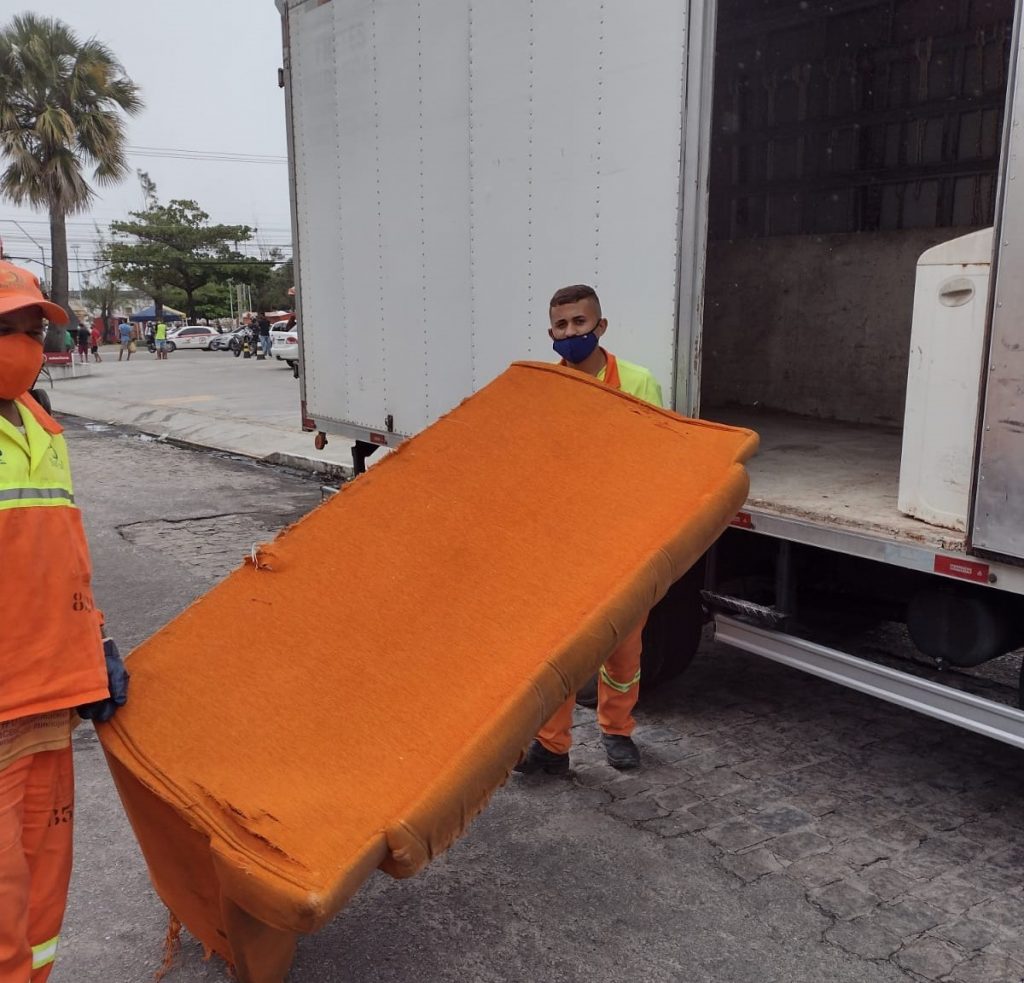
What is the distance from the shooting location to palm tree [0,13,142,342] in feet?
79.9

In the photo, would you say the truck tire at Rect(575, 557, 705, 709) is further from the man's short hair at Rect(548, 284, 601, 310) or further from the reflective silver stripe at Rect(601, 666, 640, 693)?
the man's short hair at Rect(548, 284, 601, 310)

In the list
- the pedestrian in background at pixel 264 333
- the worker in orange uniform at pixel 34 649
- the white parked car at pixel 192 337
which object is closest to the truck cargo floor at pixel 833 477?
the worker in orange uniform at pixel 34 649

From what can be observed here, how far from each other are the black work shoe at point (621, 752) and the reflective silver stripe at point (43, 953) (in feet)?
6.99

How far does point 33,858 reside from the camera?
221cm

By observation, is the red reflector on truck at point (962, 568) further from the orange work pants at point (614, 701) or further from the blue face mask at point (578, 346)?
the blue face mask at point (578, 346)

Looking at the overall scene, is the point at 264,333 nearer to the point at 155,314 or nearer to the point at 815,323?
the point at 155,314

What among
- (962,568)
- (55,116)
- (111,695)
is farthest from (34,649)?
(55,116)

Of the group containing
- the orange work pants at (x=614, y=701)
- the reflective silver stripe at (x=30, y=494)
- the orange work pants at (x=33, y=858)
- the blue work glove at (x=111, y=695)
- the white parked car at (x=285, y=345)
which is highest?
the reflective silver stripe at (x=30, y=494)

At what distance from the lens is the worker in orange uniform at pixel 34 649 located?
Answer: 209 cm

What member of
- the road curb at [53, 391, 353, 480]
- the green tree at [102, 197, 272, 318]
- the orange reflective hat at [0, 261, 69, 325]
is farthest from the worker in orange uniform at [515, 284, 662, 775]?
the green tree at [102, 197, 272, 318]

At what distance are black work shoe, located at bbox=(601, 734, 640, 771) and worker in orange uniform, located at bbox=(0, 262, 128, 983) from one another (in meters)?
2.10

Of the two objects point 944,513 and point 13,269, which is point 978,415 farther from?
point 13,269

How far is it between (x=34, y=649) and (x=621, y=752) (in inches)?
91.6

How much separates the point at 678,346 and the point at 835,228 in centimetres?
309
